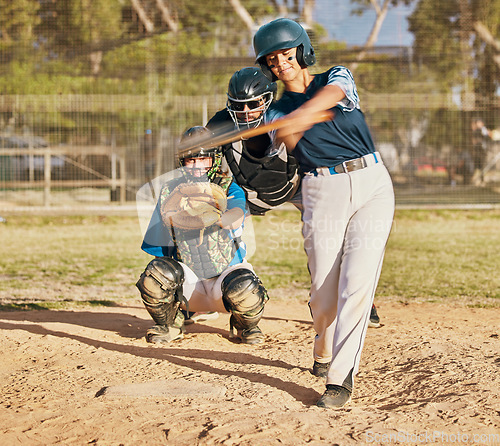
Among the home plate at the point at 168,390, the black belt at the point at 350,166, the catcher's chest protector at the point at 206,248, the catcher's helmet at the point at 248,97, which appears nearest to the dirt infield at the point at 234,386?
the home plate at the point at 168,390

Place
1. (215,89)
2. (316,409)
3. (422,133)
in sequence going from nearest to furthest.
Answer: (316,409)
(215,89)
(422,133)

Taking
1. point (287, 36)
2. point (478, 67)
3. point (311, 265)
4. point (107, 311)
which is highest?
point (478, 67)

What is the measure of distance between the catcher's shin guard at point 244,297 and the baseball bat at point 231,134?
36.7 inches

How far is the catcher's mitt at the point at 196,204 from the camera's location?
428 centimetres

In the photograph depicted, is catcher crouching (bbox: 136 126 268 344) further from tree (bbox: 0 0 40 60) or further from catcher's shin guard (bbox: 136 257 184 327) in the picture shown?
tree (bbox: 0 0 40 60)

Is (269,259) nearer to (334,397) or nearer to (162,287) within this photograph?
(162,287)

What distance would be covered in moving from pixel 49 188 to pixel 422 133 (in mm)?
12666

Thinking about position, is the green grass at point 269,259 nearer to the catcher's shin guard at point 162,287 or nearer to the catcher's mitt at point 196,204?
the catcher's shin guard at point 162,287

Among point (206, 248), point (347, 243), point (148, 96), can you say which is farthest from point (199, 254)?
point (148, 96)

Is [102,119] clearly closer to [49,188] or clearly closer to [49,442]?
[49,188]

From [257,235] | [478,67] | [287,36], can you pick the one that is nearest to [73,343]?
[287,36]

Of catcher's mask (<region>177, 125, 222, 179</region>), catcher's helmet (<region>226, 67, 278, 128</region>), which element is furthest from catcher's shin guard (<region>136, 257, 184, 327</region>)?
catcher's helmet (<region>226, 67, 278, 128</region>)

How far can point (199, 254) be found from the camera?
4543mm

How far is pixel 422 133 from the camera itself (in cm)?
2159
